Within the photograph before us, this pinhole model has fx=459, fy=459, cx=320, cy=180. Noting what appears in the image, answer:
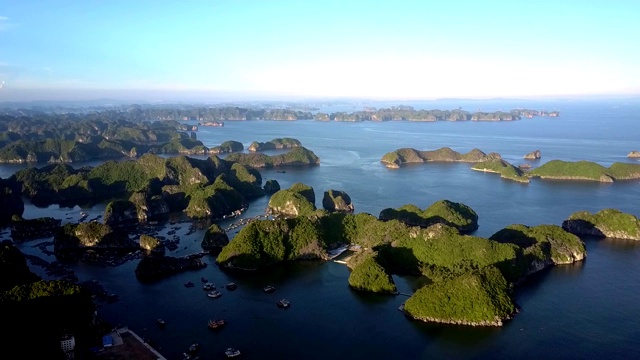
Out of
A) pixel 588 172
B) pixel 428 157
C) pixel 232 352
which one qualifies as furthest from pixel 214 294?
pixel 428 157

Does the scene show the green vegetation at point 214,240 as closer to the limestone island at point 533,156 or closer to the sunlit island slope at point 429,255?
the sunlit island slope at point 429,255

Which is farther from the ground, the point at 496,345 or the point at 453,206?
the point at 453,206

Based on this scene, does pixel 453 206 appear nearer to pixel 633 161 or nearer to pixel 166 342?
pixel 166 342

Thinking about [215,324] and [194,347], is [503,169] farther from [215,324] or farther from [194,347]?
[194,347]

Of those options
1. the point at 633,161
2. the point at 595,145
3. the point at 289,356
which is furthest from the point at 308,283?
the point at 595,145

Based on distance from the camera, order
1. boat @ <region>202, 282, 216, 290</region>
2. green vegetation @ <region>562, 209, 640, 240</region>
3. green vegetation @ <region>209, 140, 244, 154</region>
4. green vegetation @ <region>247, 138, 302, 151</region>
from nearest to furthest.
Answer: boat @ <region>202, 282, 216, 290</region> → green vegetation @ <region>562, 209, 640, 240</region> → green vegetation @ <region>209, 140, 244, 154</region> → green vegetation @ <region>247, 138, 302, 151</region>

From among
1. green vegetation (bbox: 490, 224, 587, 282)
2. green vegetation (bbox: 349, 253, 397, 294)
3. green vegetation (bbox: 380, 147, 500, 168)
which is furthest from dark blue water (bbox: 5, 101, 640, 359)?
green vegetation (bbox: 380, 147, 500, 168)

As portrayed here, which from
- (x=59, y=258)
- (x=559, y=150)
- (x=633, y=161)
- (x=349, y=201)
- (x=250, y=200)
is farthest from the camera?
(x=559, y=150)

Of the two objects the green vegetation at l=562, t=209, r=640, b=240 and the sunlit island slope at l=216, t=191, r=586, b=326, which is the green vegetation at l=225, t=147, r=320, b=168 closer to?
the sunlit island slope at l=216, t=191, r=586, b=326
